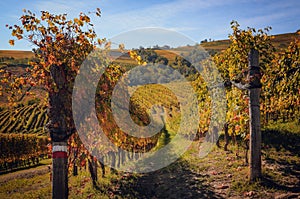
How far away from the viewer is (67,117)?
5.50 metres

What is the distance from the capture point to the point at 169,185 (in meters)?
9.97

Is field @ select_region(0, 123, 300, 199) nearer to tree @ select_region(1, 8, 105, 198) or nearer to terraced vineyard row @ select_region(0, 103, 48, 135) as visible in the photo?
tree @ select_region(1, 8, 105, 198)

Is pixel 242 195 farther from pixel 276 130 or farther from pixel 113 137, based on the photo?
pixel 276 130

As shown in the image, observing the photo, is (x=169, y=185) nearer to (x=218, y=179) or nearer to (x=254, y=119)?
(x=218, y=179)

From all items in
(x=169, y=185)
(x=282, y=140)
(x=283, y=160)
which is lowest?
(x=169, y=185)

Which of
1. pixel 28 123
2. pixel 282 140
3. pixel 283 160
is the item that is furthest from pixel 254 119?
pixel 28 123

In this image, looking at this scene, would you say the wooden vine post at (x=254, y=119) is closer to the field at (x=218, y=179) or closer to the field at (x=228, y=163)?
the field at (x=228, y=163)

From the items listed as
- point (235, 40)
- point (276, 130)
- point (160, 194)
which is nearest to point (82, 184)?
point (160, 194)

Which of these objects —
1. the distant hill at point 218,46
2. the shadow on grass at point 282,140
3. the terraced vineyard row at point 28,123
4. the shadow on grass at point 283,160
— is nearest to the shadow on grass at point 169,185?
the shadow on grass at point 283,160

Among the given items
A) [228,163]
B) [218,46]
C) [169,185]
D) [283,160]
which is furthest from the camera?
[218,46]

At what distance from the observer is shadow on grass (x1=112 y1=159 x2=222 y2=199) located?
343 inches

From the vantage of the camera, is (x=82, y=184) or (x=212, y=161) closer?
(x=212, y=161)

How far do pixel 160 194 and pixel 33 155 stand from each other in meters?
27.4

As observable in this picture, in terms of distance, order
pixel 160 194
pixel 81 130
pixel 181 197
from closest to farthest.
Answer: pixel 81 130 → pixel 181 197 → pixel 160 194
